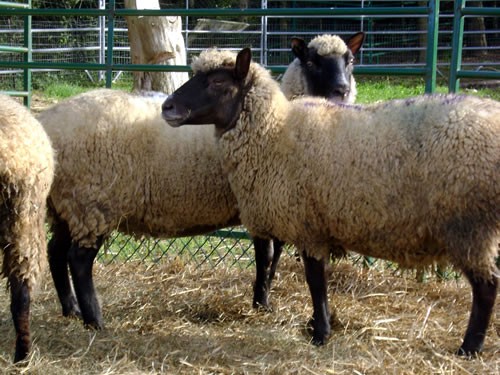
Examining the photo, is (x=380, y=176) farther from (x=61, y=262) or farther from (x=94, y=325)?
(x=61, y=262)

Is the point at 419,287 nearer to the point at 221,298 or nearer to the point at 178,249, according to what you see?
the point at 221,298

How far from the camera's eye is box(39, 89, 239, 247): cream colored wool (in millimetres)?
4797

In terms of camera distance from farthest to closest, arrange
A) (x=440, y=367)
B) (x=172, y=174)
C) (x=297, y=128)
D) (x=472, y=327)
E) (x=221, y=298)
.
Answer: (x=221, y=298) < (x=172, y=174) < (x=297, y=128) < (x=472, y=327) < (x=440, y=367)

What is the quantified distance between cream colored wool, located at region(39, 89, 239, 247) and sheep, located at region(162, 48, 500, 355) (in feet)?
0.93

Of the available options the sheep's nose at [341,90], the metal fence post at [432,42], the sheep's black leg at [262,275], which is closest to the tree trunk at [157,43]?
the sheep's nose at [341,90]

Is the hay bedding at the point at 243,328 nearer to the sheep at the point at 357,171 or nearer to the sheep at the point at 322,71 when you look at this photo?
the sheep at the point at 357,171

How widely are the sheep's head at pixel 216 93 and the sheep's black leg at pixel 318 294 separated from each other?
987 mm

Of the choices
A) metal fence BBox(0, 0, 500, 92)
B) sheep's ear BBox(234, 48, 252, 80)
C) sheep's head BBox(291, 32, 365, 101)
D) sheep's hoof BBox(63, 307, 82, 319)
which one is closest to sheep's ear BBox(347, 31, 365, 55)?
sheep's head BBox(291, 32, 365, 101)

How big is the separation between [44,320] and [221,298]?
118 cm

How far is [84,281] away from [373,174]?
1934 millimetres

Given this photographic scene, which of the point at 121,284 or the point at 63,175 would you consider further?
the point at 121,284

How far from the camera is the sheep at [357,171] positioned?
402 centimetres

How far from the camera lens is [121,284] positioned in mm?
5805

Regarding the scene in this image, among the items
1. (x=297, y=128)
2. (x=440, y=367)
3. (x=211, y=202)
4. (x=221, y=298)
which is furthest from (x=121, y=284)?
(x=440, y=367)
